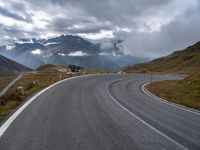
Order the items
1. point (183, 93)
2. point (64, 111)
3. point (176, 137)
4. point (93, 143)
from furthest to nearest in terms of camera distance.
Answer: point (183, 93) → point (64, 111) → point (176, 137) → point (93, 143)

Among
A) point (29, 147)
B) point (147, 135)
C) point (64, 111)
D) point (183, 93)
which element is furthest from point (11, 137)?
point (183, 93)

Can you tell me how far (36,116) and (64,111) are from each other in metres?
1.81

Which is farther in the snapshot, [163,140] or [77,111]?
[77,111]

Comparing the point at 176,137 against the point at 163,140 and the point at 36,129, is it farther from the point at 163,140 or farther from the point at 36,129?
the point at 36,129

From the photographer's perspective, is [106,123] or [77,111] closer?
[106,123]

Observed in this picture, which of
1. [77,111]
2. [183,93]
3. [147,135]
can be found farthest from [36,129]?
[183,93]

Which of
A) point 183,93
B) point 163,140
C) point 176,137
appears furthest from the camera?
point 183,93

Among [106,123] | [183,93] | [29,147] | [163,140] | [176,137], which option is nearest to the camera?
[29,147]

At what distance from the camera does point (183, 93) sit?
2981 cm

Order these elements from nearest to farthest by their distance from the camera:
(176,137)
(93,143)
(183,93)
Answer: (93,143), (176,137), (183,93)

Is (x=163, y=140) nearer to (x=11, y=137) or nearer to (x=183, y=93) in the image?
(x=11, y=137)

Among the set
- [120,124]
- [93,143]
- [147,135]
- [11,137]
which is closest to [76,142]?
[93,143]

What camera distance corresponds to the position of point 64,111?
483 inches

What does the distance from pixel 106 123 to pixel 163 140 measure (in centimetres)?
243
